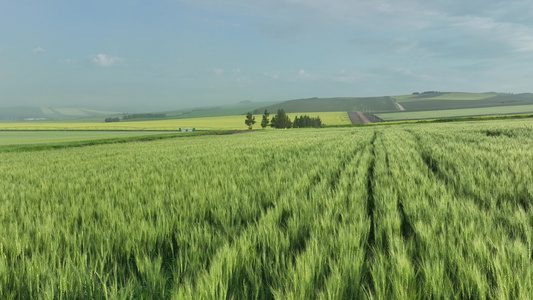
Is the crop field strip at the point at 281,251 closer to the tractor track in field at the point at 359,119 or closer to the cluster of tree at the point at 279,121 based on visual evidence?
the cluster of tree at the point at 279,121

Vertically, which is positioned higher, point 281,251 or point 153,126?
point 153,126

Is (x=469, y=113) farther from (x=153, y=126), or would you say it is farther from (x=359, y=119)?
(x=153, y=126)

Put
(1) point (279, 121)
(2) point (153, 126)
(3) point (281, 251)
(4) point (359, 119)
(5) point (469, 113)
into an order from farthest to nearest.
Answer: (4) point (359, 119) → (5) point (469, 113) → (2) point (153, 126) → (1) point (279, 121) → (3) point (281, 251)

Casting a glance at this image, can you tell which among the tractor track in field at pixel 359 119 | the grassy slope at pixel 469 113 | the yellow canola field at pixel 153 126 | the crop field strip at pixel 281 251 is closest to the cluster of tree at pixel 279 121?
the yellow canola field at pixel 153 126

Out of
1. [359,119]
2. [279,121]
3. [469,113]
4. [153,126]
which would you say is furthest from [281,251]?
[469,113]

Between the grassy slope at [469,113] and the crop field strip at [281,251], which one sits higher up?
the grassy slope at [469,113]

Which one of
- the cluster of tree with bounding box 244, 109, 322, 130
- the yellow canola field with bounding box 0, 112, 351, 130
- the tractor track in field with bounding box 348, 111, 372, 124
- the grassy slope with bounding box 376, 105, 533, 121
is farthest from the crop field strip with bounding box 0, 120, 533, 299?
the grassy slope with bounding box 376, 105, 533, 121

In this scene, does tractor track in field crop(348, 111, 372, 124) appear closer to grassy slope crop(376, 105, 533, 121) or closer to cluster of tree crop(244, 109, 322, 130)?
grassy slope crop(376, 105, 533, 121)

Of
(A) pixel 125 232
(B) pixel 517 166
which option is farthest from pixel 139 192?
(B) pixel 517 166

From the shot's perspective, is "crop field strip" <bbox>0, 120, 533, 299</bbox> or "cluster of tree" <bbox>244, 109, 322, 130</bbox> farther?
"cluster of tree" <bbox>244, 109, 322, 130</bbox>

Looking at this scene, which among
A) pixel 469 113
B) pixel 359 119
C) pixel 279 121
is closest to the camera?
pixel 279 121

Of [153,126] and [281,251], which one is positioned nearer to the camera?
[281,251]

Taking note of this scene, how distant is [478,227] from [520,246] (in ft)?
1.61

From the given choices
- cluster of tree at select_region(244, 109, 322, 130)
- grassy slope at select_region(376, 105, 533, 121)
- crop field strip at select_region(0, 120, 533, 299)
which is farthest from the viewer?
grassy slope at select_region(376, 105, 533, 121)
